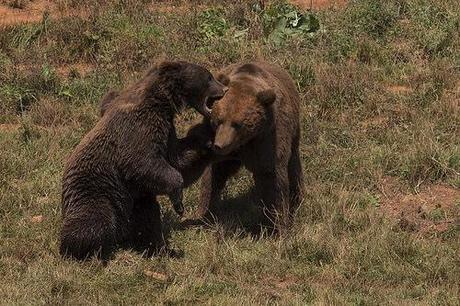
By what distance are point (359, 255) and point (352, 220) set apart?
2.47ft

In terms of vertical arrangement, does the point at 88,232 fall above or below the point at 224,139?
below

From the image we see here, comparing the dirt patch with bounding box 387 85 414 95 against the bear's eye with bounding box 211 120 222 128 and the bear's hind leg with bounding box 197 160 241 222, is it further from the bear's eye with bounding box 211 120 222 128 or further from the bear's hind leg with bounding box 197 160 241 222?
the bear's eye with bounding box 211 120 222 128

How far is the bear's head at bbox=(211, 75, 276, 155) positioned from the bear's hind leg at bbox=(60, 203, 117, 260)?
109 centimetres

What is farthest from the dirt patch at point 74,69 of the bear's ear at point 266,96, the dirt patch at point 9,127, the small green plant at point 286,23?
the bear's ear at point 266,96

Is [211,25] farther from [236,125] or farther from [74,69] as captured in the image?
[236,125]

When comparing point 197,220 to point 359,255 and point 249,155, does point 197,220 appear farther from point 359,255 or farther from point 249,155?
point 359,255

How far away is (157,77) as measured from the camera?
280 inches

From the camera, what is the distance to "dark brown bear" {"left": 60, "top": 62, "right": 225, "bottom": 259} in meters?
6.91

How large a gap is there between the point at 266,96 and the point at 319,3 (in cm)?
661

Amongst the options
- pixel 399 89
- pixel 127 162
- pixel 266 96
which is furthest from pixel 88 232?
pixel 399 89

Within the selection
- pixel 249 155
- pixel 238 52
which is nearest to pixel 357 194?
pixel 249 155

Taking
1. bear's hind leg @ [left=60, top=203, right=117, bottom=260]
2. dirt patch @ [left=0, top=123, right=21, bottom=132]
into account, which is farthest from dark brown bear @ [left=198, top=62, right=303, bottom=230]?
dirt patch @ [left=0, top=123, right=21, bottom=132]

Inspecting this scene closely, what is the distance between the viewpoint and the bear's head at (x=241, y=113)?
721 cm

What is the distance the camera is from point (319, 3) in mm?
13555
